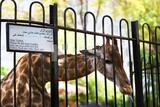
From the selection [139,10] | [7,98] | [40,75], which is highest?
[139,10]

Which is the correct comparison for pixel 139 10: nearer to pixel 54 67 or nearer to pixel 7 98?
pixel 7 98

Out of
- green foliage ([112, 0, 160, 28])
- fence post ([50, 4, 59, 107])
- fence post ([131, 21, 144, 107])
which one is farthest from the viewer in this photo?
green foliage ([112, 0, 160, 28])

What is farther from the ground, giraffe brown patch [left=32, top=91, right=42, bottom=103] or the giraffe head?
the giraffe head

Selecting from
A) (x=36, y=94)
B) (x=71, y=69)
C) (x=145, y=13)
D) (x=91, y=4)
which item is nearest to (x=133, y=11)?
(x=145, y=13)

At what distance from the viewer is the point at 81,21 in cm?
549

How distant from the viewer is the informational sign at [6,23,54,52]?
2311 mm

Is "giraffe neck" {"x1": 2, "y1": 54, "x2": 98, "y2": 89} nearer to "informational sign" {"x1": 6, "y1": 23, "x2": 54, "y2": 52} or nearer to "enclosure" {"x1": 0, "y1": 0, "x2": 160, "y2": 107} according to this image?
"enclosure" {"x1": 0, "y1": 0, "x2": 160, "y2": 107}

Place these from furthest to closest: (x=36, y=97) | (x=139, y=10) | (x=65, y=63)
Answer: (x=139, y=10), (x=36, y=97), (x=65, y=63)

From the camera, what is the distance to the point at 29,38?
7.77ft

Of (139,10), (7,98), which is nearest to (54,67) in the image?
(7,98)

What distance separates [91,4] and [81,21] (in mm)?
400

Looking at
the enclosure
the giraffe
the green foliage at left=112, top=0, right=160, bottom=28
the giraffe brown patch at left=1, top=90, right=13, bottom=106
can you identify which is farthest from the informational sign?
the green foliage at left=112, top=0, right=160, bottom=28

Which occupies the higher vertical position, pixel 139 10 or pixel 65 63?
pixel 139 10

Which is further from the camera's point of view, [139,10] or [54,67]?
[139,10]
